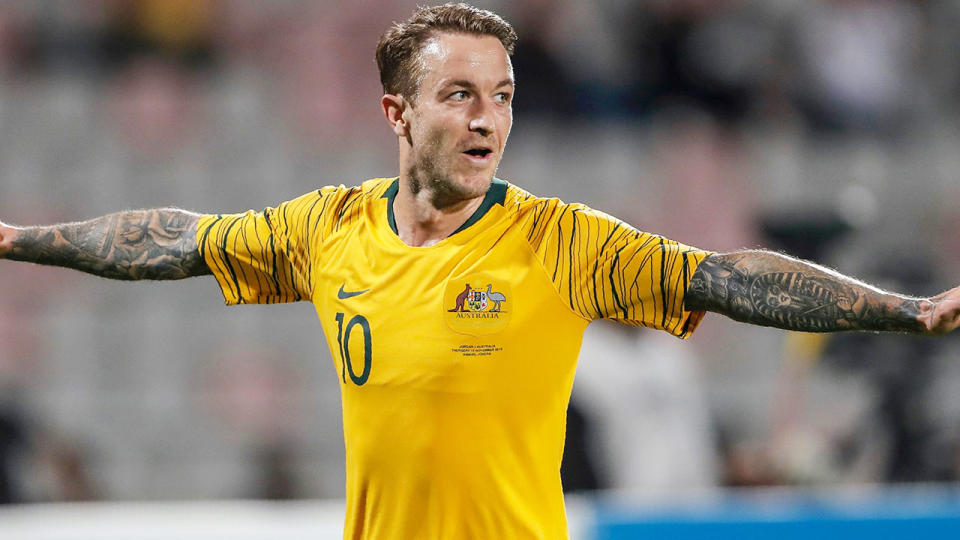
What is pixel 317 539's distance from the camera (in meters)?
5.35

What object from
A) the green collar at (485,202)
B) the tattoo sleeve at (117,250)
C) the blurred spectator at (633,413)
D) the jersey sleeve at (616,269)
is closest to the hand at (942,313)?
the jersey sleeve at (616,269)

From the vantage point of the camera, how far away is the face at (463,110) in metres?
2.95

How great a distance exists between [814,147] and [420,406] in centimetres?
650

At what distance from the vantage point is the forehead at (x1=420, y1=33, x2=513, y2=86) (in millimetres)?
2957

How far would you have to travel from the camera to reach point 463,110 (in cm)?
296

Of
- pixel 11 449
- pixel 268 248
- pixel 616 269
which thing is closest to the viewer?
pixel 616 269

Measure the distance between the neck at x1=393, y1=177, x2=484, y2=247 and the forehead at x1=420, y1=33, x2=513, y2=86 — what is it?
0.27 m

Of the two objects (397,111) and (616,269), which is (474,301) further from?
(397,111)

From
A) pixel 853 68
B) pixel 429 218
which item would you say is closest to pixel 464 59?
pixel 429 218

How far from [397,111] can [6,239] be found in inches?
40.3

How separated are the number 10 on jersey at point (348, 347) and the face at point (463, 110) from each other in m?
0.35

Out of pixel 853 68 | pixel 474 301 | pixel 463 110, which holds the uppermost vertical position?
pixel 853 68

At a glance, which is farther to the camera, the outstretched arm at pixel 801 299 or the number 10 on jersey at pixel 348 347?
the number 10 on jersey at pixel 348 347

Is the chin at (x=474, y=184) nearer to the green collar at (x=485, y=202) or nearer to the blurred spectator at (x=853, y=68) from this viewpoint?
the green collar at (x=485, y=202)
